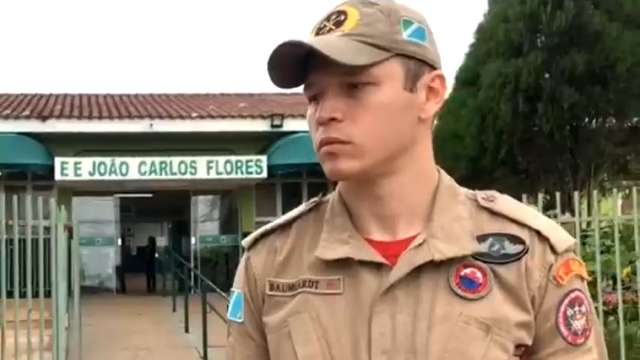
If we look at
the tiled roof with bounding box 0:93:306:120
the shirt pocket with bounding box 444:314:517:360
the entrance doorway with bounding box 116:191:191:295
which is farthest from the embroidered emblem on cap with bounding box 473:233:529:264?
the entrance doorway with bounding box 116:191:191:295

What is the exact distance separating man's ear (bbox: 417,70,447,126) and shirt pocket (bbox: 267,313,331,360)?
0.38 m

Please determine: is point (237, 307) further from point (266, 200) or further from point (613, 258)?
point (266, 200)

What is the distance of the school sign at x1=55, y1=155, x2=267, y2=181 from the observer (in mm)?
17547

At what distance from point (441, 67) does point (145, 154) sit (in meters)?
17.6

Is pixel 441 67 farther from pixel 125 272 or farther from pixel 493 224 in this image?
pixel 125 272

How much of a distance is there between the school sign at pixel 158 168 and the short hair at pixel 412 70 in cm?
1631

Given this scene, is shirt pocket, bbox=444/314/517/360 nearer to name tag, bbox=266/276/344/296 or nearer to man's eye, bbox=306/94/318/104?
name tag, bbox=266/276/344/296

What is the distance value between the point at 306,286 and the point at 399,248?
0.53 feet

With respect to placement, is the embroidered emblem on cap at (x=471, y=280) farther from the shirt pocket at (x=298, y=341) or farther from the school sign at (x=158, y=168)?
the school sign at (x=158, y=168)

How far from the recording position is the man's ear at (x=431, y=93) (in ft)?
5.31

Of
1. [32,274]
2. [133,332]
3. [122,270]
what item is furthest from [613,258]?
[122,270]

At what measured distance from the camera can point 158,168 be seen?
17.7 metres

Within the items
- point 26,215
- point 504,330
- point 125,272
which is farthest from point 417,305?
point 125,272

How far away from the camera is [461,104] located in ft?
63.7
